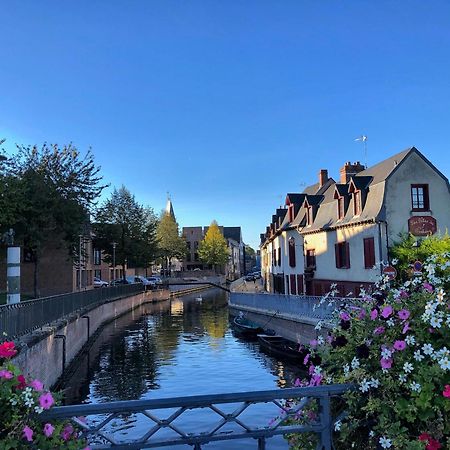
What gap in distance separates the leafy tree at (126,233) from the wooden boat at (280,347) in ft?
121

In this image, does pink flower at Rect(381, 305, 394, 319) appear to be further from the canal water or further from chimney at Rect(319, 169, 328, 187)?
chimney at Rect(319, 169, 328, 187)

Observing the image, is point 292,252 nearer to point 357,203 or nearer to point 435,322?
point 357,203

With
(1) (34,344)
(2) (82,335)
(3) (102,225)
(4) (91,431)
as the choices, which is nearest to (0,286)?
(3) (102,225)

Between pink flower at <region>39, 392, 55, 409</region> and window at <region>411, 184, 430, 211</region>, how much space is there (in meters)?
25.2

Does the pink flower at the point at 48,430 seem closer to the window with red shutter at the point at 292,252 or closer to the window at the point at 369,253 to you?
the window at the point at 369,253

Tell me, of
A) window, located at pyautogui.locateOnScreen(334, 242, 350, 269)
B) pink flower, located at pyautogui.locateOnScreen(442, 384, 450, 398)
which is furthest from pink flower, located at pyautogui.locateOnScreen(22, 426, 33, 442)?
window, located at pyautogui.locateOnScreen(334, 242, 350, 269)

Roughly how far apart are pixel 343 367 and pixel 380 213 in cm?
2210

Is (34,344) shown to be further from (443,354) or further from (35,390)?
(443,354)

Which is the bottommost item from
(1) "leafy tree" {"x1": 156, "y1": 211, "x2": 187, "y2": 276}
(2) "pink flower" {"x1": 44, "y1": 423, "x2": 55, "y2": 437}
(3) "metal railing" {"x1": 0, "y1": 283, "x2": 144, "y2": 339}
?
(3) "metal railing" {"x1": 0, "y1": 283, "x2": 144, "y2": 339}

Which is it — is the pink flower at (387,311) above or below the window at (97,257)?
below

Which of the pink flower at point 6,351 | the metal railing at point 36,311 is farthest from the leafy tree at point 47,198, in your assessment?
the pink flower at point 6,351

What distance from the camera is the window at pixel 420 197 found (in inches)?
1028

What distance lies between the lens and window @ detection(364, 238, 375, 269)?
85.3 feet

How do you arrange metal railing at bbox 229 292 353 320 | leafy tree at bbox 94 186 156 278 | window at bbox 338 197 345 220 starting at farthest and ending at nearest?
leafy tree at bbox 94 186 156 278
window at bbox 338 197 345 220
metal railing at bbox 229 292 353 320
